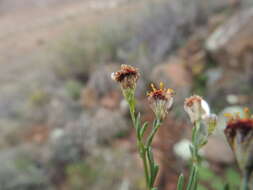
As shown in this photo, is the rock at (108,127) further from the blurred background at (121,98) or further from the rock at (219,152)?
the rock at (219,152)

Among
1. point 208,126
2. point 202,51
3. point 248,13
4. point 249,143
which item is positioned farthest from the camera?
point 202,51

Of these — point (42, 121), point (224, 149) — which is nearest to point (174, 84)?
point (224, 149)

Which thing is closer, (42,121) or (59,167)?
(59,167)

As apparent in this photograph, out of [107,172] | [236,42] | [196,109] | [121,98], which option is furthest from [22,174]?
[196,109]

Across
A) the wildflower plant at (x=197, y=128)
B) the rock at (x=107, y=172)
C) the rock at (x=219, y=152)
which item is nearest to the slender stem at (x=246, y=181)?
the wildflower plant at (x=197, y=128)

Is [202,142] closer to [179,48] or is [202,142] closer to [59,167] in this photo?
[59,167]

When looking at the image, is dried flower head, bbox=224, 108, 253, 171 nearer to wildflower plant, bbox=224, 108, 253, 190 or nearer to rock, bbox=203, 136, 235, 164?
wildflower plant, bbox=224, 108, 253, 190

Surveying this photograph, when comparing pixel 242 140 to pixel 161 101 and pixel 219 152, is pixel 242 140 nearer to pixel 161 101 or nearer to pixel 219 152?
pixel 161 101

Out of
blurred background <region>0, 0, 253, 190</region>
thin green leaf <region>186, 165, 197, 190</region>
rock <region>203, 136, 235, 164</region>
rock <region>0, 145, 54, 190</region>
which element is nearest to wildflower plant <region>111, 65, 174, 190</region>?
thin green leaf <region>186, 165, 197, 190</region>
